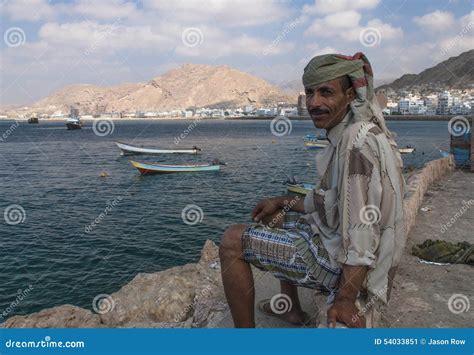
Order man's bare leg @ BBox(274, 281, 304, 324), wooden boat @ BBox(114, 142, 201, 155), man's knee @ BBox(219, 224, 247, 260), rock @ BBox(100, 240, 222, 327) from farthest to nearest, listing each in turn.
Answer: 1. wooden boat @ BBox(114, 142, 201, 155)
2. rock @ BBox(100, 240, 222, 327)
3. man's bare leg @ BBox(274, 281, 304, 324)
4. man's knee @ BBox(219, 224, 247, 260)

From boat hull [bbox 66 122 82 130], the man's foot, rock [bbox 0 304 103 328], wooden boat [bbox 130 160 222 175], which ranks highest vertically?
boat hull [bbox 66 122 82 130]

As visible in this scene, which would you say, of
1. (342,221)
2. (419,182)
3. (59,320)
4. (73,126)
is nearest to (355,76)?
(342,221)

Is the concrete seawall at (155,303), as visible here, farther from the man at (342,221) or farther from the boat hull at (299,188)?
the boat hull at (299,188)

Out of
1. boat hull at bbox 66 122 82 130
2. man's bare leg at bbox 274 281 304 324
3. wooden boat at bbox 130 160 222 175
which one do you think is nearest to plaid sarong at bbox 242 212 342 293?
man's bare leg at bbox 274 281 304 324

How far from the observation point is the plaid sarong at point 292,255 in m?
2.73

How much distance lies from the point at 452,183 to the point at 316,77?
11817 millimetres

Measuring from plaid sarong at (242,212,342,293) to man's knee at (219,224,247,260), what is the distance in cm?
4

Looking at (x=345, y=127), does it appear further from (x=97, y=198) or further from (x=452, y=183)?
Result: (x=97, y=198)

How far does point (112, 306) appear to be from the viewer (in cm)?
729

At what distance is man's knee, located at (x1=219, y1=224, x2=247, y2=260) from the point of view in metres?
2.94

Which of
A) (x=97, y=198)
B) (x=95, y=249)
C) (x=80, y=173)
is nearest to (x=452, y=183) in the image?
(x=95, y=249)

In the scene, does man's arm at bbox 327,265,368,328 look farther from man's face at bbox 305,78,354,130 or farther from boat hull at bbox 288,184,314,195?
boat hull at bbox 288,184,314,195

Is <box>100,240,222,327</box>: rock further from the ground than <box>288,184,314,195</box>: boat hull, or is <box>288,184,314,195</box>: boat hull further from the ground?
<box>100,240,222,327</box>: rock

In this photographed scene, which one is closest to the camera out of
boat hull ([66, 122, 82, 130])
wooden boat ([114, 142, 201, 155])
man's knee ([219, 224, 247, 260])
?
man's knee ([219, 224, 247, 260])
